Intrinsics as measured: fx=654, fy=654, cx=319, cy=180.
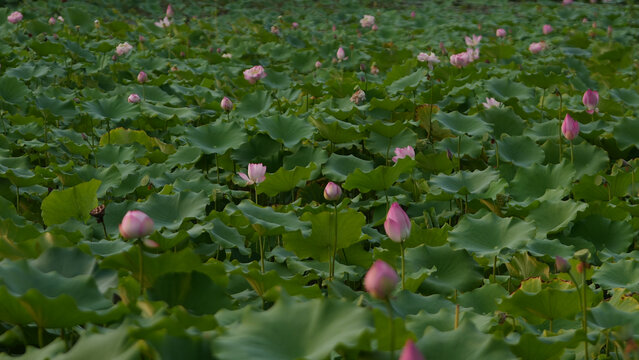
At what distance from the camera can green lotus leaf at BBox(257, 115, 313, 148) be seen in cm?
268

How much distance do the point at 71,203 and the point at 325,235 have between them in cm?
76

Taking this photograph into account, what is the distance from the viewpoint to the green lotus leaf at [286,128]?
8.80 feet

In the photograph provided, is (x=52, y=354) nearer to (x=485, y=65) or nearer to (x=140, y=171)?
(x=140, y=171)

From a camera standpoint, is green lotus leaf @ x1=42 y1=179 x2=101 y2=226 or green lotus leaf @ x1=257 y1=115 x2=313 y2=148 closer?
green lotus leaf @ x1=42 y1=179 x2=101 y2=226

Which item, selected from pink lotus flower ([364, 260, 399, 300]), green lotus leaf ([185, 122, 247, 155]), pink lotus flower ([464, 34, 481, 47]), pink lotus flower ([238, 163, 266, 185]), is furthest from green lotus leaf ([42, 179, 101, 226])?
pink lotus flower ([464, 34, 481, 47])

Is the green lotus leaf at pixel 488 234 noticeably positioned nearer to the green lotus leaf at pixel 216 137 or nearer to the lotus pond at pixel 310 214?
the lotus pond at pixel 310 214

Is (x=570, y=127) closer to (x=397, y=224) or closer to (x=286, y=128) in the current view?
(x=286, y=128)

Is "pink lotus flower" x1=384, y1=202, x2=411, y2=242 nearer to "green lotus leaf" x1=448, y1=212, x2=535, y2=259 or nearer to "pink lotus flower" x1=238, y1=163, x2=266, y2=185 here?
"green lotus leaf" x1=448, y1=212, x2=535, y2=259

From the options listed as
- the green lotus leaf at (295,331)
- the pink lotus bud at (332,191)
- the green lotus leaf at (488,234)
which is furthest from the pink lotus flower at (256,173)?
the green lotus leaf at (295,331)

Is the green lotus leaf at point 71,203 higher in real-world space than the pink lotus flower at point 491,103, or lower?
higher

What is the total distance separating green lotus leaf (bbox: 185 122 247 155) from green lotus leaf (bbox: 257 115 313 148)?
10cm

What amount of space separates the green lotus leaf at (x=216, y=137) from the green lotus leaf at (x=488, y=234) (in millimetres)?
1048

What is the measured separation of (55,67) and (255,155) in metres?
2.08

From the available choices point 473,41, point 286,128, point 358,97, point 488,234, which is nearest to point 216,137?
point 286,128
